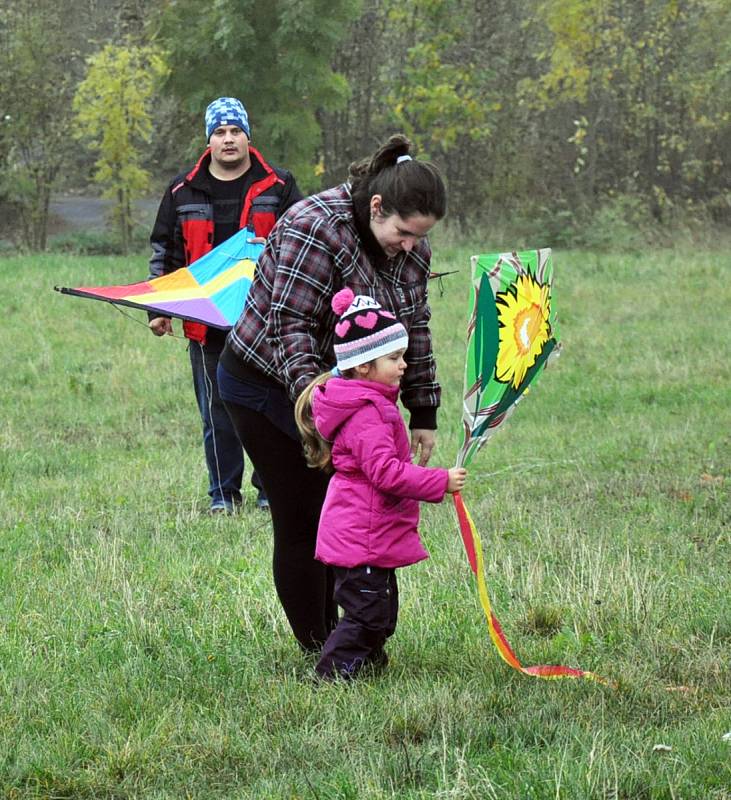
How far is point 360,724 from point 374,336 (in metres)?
1.25

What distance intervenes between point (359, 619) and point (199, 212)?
12.2 ft

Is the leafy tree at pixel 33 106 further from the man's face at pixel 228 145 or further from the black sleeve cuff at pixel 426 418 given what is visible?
the black sleeve cuff at pixel 426 418

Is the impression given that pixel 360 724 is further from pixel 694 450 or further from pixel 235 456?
pixel 694 450

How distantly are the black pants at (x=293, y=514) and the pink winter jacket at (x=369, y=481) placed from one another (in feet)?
0.96

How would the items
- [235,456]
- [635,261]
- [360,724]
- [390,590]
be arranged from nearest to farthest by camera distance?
1. [360,724]
2. [390,590]
3. [235,456]
4. [635,261]

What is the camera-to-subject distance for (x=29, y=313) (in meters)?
15.9

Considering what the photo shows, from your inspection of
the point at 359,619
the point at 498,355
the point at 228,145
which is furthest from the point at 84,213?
the point at 359,619

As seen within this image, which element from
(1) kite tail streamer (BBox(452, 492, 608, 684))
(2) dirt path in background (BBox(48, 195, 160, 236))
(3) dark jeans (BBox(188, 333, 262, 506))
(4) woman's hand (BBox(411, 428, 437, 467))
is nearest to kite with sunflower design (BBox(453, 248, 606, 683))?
(1) kite tail streamer (BBox(452, 492, 608, 684))

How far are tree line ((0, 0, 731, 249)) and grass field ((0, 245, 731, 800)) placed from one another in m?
17.0

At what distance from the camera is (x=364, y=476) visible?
4.25m

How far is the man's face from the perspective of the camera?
720 centimetres

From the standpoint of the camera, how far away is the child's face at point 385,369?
13.8 ft

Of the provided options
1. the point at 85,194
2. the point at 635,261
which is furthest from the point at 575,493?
the point at 85,194

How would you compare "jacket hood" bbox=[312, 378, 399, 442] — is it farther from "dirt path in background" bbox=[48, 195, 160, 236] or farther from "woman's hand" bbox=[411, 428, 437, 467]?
"dirt path in background" bbox=[48, 195, 160, 236]
